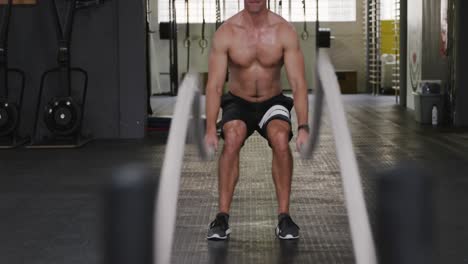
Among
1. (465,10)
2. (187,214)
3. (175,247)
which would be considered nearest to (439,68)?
(465,10)

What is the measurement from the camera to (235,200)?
17.9ft

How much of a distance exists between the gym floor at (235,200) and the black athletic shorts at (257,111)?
1.76 ft

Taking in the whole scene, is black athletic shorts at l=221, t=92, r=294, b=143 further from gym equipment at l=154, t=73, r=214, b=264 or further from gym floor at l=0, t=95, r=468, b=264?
gym equipment at l=154, t=73, r=214, b=264

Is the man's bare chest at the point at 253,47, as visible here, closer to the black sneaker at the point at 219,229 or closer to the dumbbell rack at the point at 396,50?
the black sneaker at the point at 219,229

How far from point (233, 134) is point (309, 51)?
14409 mm

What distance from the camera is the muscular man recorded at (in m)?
4.05

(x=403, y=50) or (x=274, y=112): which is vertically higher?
(x=403, y=50)

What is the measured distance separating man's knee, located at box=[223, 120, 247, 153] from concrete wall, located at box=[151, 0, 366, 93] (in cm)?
1319

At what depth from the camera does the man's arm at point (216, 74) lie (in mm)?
4039

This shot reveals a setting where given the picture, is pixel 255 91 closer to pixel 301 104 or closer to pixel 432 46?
pixel 301 104

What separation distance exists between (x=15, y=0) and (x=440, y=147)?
4515mm

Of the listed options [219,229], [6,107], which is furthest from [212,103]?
[6,107]

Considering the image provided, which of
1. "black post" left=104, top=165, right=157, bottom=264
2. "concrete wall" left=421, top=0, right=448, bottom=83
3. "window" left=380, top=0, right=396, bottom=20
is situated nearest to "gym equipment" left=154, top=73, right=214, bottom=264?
"black post" left=104, top=165, right=157, bottom=264

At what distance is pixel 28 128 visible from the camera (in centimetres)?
900
